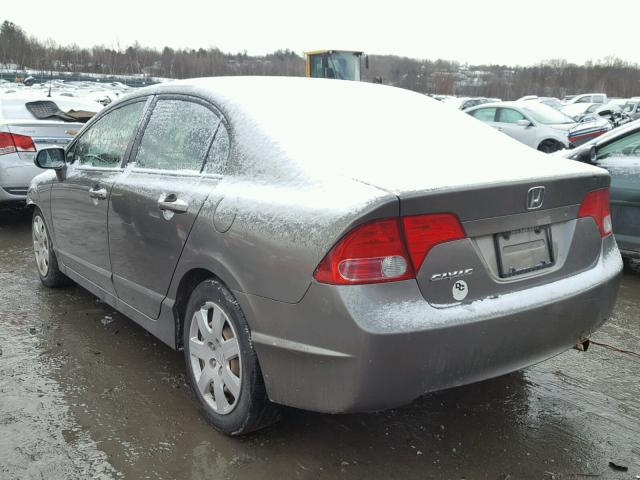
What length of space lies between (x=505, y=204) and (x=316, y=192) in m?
0.72

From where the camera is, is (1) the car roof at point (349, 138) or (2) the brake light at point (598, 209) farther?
(2) the brake light at point (598, 209)

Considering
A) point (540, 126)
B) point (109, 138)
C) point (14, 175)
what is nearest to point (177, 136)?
point (109, 138)

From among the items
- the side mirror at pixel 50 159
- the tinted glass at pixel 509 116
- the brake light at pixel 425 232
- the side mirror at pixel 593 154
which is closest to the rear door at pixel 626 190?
the side mirror at pixel 593 154

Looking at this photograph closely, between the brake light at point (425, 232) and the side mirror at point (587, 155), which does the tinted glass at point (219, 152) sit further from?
the side mirror at point (587, 155)

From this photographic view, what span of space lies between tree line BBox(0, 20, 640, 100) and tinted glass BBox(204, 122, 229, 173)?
88631 millimetres

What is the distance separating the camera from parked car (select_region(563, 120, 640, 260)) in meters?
5.12

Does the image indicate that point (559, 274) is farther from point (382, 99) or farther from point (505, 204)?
point (382, 99)

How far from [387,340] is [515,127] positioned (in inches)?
482

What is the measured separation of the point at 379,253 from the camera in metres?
2.09

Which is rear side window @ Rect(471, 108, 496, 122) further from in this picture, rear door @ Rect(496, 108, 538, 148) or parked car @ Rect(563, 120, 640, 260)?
parked car @ Rect(563, 120, 640, 260)

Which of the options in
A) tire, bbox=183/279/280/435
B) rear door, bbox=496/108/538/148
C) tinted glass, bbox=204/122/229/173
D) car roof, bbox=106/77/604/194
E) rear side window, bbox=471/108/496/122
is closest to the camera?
car roof, bbox=106/77/604/194

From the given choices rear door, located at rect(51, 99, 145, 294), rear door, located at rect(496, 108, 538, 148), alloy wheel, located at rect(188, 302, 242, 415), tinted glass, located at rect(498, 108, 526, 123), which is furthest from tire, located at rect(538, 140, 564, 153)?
alloy wheel, located at rect(188, 302, 242, 415)

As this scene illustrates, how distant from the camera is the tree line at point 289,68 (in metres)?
93.8

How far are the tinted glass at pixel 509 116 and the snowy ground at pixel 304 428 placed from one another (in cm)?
1048
